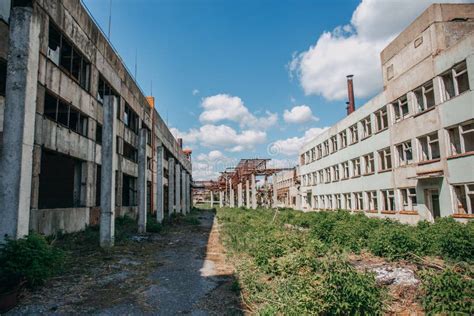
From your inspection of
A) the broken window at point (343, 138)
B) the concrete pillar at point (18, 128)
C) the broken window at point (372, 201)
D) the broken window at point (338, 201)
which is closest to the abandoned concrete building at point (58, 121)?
the concrete pillar at point (18, 128)

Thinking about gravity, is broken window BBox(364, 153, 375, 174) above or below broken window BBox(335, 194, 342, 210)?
above

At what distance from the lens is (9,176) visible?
6754 mm

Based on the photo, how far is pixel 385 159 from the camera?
71.6ft

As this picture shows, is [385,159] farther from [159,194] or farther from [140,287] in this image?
[140,287]

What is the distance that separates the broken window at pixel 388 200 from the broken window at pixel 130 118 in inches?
736

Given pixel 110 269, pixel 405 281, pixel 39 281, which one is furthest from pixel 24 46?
pixel 405 281

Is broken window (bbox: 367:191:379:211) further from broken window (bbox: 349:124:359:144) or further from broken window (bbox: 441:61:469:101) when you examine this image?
broken window (bbox: 441:61:469:101)

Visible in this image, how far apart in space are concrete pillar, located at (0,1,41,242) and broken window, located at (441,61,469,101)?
16.9 meters

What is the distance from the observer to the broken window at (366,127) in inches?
955

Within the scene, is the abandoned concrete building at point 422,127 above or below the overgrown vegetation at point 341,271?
above

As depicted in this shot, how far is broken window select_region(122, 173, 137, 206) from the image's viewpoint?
21586mm

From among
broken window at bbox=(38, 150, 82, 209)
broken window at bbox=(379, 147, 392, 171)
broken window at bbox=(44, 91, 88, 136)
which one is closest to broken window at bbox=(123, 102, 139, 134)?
broken window at bbox=(44, 91, 88, 136)

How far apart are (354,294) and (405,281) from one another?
2413 mm

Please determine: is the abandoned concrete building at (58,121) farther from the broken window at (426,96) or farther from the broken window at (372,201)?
the broken window at (372,201)
